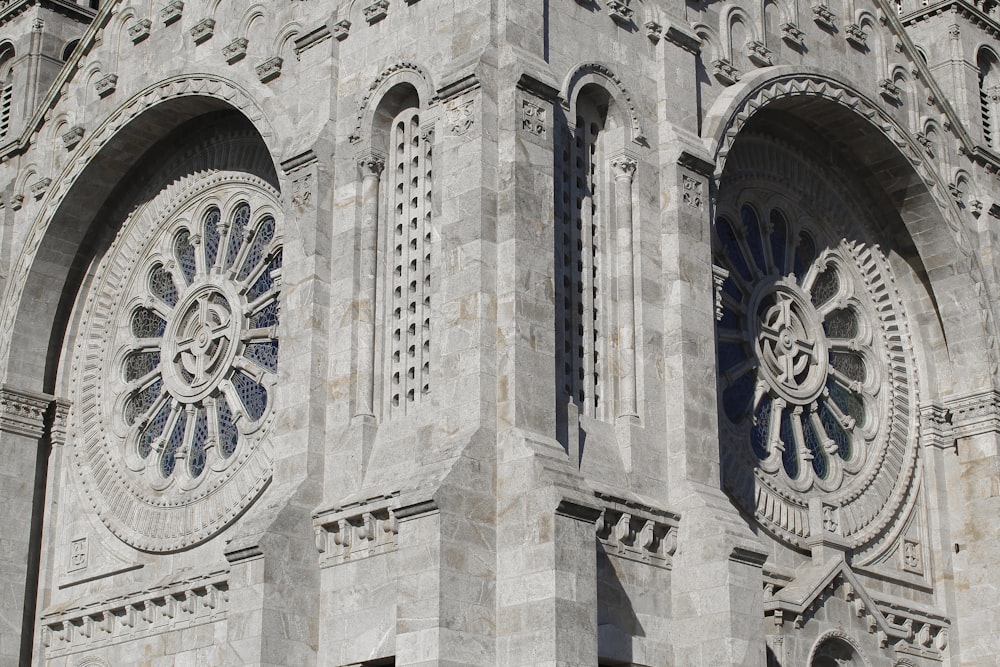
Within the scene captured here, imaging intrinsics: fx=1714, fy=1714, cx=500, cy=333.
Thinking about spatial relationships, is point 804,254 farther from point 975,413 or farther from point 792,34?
point 975,413

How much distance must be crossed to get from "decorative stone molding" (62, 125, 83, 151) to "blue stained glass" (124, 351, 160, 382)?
3.82 meters

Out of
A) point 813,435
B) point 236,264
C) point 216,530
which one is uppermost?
point 236,264

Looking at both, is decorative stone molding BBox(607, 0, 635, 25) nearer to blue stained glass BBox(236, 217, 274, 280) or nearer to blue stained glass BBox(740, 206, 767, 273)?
blue stained glass BBox(740, 206, 767, 273)

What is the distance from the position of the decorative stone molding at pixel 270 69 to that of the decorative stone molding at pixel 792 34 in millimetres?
8095

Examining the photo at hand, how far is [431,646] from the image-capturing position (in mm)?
19359

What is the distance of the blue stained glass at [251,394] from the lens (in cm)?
2575

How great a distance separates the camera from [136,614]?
25.6 meters

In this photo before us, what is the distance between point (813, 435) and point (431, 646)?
10009 millimetres

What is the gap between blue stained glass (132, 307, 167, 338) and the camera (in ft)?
92.3

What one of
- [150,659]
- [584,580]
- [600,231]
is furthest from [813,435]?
[150,659]

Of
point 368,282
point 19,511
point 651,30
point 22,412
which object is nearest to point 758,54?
point 651,30

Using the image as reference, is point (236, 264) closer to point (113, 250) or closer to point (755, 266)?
point (113, 250)

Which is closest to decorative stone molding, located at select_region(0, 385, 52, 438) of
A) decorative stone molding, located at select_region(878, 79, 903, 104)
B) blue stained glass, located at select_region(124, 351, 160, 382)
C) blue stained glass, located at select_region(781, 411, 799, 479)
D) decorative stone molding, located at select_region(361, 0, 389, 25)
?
blue stained glass, located at select_region(124, 351, 160, 382)

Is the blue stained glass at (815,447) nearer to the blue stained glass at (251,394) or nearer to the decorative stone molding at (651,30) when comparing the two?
the decorative stone molding at (651,30)
